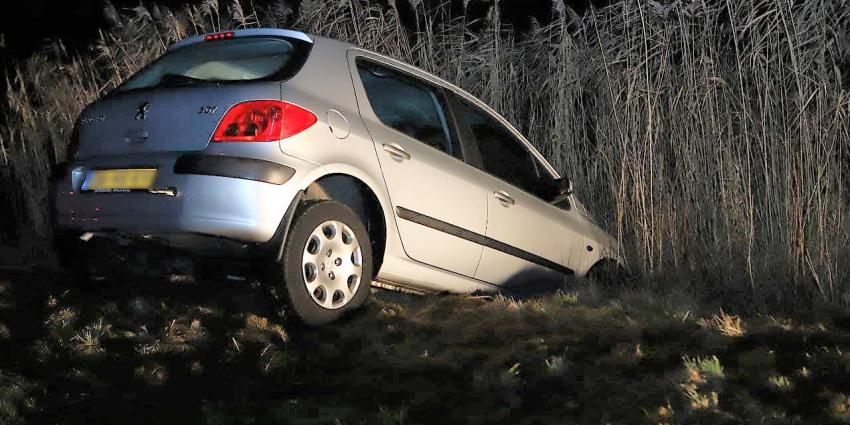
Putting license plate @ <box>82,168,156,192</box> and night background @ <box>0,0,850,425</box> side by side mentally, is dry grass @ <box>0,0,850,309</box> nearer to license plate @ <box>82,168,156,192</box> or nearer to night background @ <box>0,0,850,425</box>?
night background @ <box>0,0,850,425</box>

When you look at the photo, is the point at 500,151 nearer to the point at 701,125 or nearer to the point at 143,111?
the point at 701,125

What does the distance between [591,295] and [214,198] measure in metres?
2.17

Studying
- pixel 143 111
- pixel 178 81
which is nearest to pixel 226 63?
pixel 178 81

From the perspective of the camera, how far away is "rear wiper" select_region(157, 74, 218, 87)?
18.6ft

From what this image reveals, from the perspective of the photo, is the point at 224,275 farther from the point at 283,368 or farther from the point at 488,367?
the point at 488,367

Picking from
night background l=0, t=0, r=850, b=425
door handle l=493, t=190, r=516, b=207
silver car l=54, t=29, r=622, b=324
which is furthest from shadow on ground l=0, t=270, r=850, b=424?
door handle l=493, t=190, r=516, b=207

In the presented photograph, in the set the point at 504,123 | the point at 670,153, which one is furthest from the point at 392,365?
the point at 670,153

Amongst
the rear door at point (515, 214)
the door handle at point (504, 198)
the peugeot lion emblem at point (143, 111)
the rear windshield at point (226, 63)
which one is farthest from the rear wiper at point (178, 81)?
the door handle at point (504, 198)

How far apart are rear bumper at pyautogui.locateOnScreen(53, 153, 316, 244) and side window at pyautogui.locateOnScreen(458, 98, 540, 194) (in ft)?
5.58

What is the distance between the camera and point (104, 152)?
5.73m

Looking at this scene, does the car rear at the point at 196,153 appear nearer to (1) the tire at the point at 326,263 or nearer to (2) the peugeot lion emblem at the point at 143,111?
(2) the peugeot lion emblem at the point at 143,111

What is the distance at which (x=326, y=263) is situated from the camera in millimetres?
5609

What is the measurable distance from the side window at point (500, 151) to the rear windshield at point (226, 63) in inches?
54.1

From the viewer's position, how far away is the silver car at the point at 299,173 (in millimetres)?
5328
